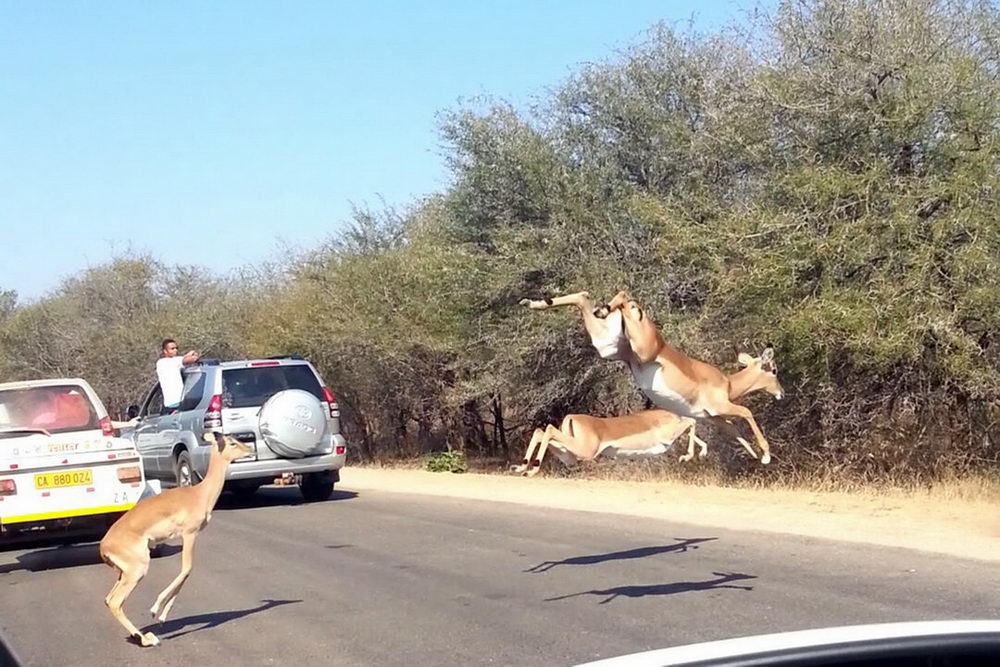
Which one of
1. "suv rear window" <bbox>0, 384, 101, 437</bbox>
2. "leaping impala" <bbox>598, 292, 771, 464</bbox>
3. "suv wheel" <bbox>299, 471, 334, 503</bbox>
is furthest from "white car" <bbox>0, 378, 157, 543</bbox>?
"leaping impala" <bbox>598, 292, 771, 464</bbox>

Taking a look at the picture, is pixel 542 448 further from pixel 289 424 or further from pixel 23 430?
pixel 289 424

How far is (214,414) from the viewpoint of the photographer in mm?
17234

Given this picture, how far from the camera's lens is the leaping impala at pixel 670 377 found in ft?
26.9

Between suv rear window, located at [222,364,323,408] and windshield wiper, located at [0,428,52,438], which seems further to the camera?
suv rear window, located at [222,364,323,408]

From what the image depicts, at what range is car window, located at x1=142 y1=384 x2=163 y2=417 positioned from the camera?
64.7ft

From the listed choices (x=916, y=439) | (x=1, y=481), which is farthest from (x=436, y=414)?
(x=1, y=481)

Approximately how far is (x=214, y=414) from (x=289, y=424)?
41.5 inches

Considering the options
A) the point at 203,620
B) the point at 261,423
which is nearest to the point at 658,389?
the point at 203,620

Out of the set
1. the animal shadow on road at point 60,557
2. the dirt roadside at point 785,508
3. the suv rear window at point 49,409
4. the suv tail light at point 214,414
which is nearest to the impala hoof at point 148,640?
the animal shadow on road at point 60,557

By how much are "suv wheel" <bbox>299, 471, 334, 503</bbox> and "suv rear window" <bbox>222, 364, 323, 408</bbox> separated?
1277mm

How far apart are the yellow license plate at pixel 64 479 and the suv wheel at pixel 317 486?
5.68m

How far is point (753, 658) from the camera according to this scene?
2645mm

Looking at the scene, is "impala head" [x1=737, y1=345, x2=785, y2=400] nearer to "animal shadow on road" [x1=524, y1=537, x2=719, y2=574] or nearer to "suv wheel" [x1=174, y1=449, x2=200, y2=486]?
"animal shadow on road" [x1=524, y1=537, x2=719, y2=574]

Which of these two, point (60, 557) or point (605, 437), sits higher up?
point (605, 437)
